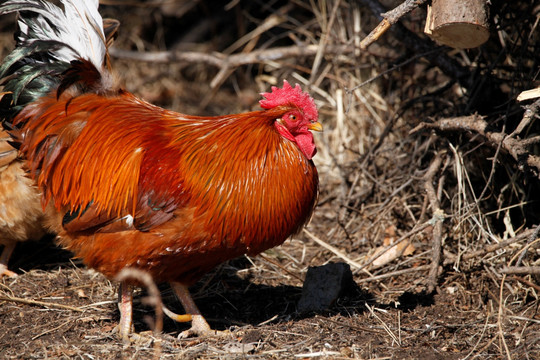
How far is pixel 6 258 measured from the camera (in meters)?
4.98

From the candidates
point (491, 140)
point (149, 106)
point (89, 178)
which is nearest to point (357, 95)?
point (491, 140)

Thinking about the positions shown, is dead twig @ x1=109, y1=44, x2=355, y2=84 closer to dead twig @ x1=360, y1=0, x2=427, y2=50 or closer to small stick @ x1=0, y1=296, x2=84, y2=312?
dead twig @ x1=360, y1=0, x2=427, y2=50

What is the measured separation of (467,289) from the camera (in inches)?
177

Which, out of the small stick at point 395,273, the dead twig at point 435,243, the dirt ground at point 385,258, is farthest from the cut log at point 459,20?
the small stick at point 395,273

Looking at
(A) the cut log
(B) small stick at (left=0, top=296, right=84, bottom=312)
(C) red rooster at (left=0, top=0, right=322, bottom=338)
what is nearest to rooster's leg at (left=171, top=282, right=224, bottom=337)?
(C) red rooster at (left=0, top=0, right=322, bottom=338)

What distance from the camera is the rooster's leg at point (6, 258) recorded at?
4910 mm

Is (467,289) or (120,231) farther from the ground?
(120,231)

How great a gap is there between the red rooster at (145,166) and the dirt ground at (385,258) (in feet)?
1.63

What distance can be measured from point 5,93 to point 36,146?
1.66 ft

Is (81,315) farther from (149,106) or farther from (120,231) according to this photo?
(149,106)

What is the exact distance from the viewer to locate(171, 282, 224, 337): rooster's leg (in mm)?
4042

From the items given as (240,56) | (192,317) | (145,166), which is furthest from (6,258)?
(240,56)

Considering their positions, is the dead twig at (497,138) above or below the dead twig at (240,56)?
below

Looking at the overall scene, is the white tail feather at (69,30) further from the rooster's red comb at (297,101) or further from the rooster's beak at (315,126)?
the rooster's beak at (315,126)
